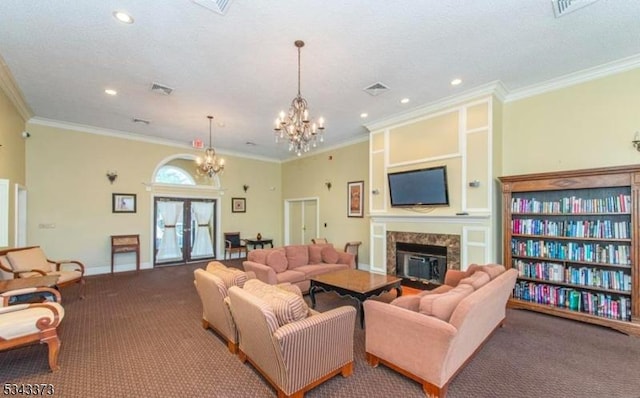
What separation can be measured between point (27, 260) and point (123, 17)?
13.5ft

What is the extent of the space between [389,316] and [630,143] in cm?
410

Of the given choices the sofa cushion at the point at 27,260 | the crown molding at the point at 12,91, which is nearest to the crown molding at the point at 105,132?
the crown molding at the point at 12,91

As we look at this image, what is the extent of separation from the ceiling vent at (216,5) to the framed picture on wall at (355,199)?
16.5 ft

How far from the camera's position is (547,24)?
295 cm

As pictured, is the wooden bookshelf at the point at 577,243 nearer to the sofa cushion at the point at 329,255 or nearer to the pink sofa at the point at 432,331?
the pink sofa at the point at 432,331

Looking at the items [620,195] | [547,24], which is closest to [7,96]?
[547,24]

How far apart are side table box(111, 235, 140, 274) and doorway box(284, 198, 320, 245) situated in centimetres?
427

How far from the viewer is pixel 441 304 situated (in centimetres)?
234

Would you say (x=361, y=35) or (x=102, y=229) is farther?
(x=102, y=229)

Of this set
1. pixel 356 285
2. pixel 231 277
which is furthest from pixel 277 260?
pixel 231 277

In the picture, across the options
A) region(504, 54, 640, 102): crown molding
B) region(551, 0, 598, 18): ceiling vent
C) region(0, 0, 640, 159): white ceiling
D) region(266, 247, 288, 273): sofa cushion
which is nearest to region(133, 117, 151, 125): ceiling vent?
region(0, 0, 640, 159): white ceiling

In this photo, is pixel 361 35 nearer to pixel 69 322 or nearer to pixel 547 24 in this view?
pixel 547 24

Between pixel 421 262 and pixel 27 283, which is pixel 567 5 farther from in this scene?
pixel 27 283

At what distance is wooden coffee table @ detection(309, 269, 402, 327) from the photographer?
3590mm
